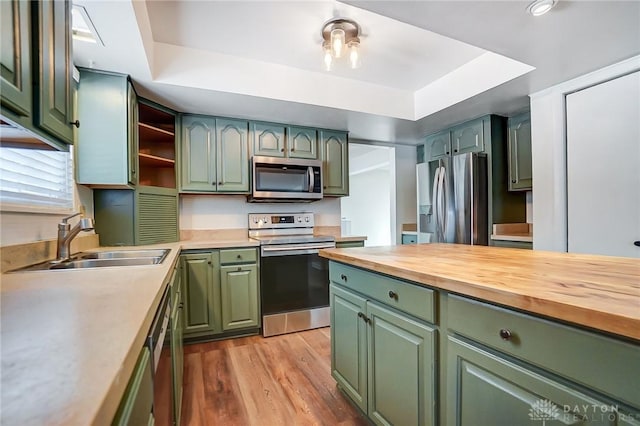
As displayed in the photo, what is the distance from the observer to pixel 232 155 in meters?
2.98

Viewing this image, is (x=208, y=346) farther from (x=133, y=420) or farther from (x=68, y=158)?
(x=133, y=420)

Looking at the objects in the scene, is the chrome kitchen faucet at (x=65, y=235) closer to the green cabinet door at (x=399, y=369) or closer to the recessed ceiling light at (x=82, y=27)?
the recessed ceiling light at (x=82, y=27)

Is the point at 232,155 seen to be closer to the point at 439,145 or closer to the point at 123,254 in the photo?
the point at 123,254

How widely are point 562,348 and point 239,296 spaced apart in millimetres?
2450

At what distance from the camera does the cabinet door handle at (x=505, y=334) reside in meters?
0.82

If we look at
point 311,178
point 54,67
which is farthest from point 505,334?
point 311,178

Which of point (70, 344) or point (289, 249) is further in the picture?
point (289, 249)

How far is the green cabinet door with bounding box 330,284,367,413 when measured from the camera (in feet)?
4.89

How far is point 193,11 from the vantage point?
1.83 m

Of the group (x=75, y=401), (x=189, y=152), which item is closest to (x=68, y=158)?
(x=189, y=152)

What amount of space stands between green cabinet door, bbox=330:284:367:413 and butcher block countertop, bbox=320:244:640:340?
0.28m

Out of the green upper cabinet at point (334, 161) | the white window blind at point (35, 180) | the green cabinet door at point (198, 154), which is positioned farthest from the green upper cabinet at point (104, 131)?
the green upper cabinet at point (334, 161)

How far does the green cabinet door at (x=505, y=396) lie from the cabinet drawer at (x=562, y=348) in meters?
0.04

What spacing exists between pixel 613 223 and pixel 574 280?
71.2 inches
